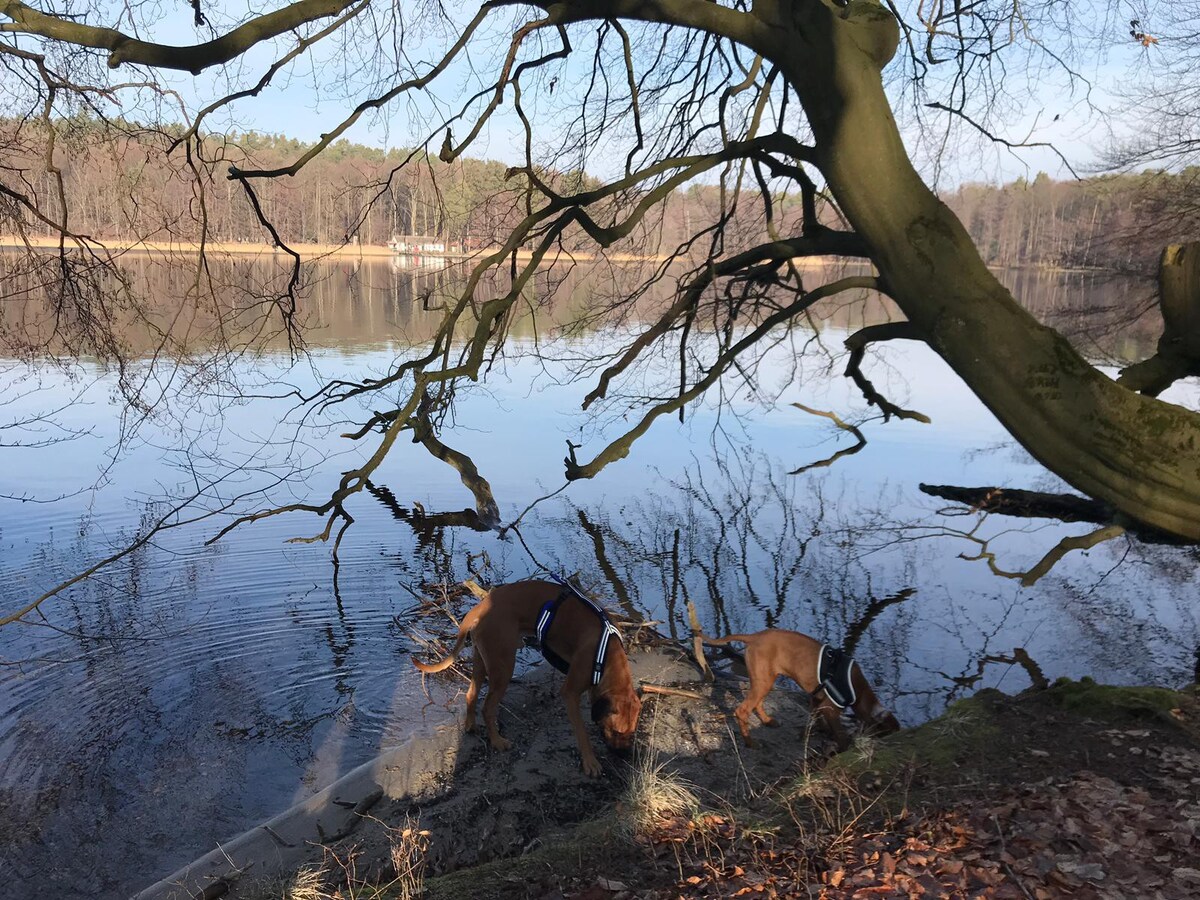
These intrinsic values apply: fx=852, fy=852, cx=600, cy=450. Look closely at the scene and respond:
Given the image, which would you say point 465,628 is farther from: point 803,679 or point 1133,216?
point 1133,216

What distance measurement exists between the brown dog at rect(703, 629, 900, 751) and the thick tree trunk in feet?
6.48

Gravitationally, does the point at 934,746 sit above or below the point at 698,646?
above

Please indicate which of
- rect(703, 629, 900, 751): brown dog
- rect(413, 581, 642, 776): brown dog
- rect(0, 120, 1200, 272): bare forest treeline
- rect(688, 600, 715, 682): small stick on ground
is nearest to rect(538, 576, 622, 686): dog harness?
rect(413, 581, 642, 776): brown dog

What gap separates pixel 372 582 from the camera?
9266 mm

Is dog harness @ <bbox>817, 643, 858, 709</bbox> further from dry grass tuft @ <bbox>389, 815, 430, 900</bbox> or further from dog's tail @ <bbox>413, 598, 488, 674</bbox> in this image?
dry grass tuft @ <bbox>389, 815, 430, 900</bbox>

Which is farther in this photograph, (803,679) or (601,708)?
(803,679)

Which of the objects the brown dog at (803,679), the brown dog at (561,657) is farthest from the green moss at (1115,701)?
the brown dog at (561,657)

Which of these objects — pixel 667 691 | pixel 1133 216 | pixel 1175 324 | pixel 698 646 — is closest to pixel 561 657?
pixel 667 691

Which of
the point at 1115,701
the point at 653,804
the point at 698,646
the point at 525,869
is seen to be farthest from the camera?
the point at 698,646

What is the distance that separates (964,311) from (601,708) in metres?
3.20

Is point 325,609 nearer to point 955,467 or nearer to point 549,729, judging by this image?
point 549,729

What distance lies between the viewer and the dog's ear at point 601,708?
532cm

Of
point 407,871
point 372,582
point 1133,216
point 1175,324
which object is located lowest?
point 372,582

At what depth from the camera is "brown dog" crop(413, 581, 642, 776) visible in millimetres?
5324
